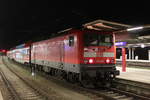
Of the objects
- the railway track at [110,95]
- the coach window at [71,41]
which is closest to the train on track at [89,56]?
the coach window at [71,41]

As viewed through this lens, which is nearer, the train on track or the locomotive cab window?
the train on track

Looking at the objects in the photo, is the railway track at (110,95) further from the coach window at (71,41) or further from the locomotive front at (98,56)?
the coach window at (71,41)

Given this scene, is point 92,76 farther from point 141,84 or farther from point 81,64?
point 141,84

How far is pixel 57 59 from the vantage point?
1481 centimetres

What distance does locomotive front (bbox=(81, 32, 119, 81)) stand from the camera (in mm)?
11422

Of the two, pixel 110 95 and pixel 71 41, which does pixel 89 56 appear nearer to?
pixel 71 41

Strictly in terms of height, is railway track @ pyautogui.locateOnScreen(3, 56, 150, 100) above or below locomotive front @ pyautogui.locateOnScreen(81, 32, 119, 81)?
below

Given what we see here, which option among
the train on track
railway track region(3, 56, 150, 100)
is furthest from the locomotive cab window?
railway track region(3, 56, 150, 100)

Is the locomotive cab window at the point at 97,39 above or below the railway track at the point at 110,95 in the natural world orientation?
above

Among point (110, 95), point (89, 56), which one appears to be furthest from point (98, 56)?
point (110, 95)

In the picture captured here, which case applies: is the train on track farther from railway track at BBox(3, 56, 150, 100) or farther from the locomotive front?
railway track at BBox(3, 56, 150, 100)

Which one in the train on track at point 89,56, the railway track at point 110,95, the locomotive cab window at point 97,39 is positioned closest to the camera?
the railway track at point 110,95

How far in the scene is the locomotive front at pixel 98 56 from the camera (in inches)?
450

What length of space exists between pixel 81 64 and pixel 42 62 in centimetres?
896
